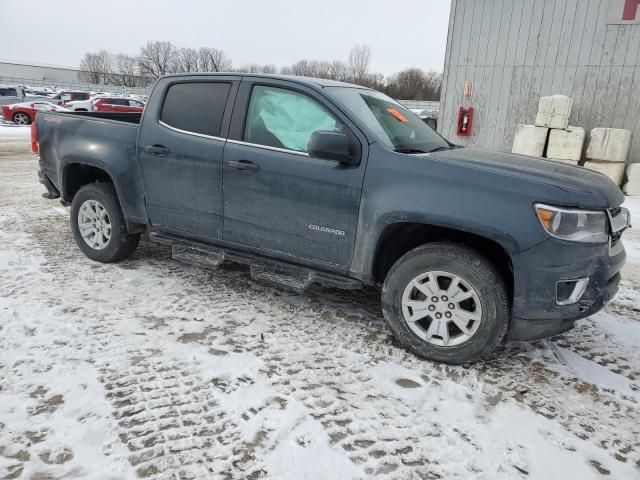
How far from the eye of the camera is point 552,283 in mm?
2785

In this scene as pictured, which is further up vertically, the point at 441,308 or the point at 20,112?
the point at 20,112

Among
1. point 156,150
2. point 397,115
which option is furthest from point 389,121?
point 156,150

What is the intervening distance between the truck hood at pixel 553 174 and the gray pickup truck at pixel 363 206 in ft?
0.06

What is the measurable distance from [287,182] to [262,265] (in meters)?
0.72

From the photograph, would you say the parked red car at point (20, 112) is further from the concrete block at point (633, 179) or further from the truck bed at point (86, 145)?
the concrete block at point (633, 179)

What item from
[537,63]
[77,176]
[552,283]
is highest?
[537,63]

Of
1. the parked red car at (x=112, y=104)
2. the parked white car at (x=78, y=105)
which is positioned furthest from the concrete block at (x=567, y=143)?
the parked white car at (x=78, y=105)

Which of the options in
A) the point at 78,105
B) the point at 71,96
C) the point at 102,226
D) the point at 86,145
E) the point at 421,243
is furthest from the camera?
the point at 71,96

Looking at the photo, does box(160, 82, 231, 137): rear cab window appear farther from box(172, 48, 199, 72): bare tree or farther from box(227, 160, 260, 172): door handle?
box(172, 48, 199, 72): bare tree

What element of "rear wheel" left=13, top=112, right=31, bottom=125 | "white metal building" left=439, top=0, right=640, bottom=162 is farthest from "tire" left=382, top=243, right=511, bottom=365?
"rear wheel" left=13, top=112, right=31, bottom=125

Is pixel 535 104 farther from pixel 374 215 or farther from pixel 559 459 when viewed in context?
pixel 559 459

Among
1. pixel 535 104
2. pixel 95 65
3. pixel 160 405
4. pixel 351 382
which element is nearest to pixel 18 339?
pixel 160 405

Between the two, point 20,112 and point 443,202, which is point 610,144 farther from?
point 20,112

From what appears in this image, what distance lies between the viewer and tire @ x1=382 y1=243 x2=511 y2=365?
293 centimetres
